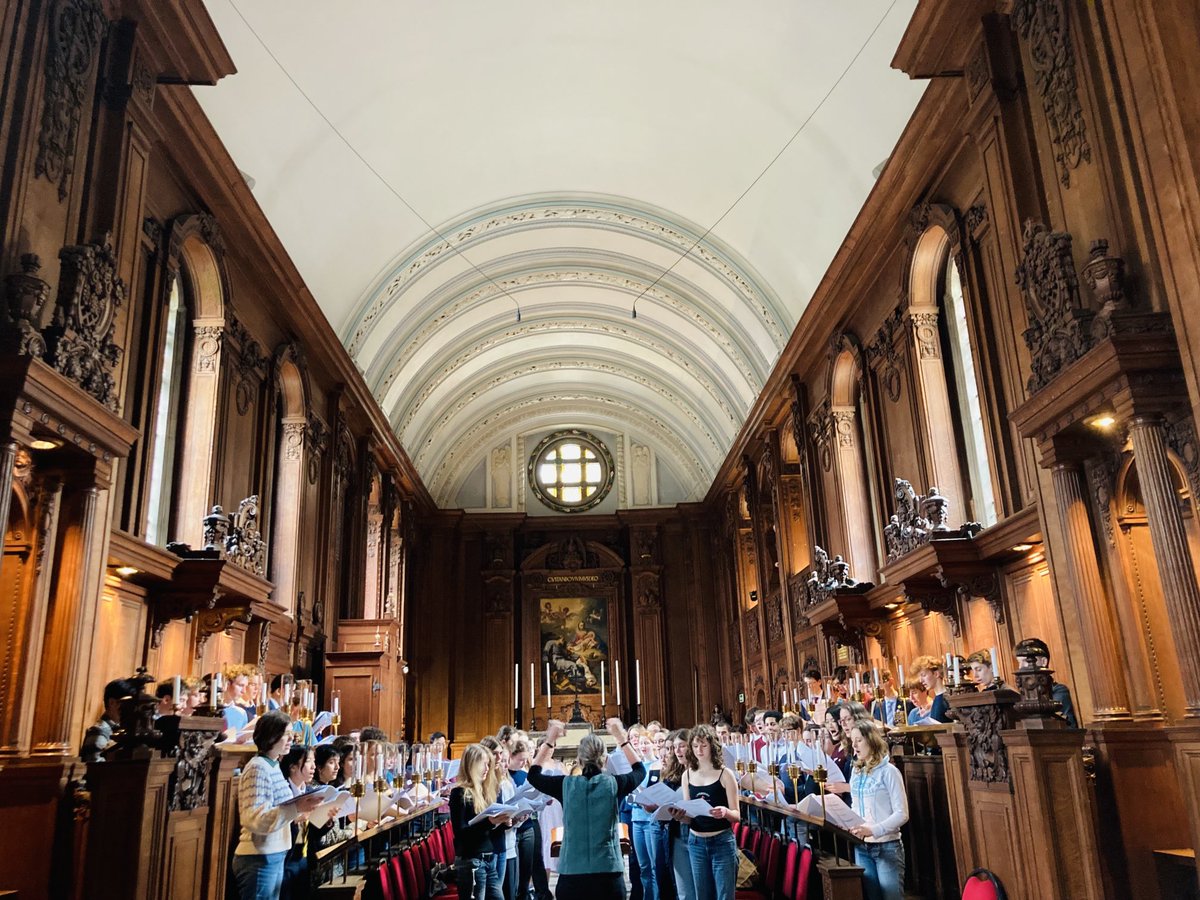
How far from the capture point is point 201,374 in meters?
11.5

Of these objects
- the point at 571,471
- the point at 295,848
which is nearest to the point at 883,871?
the point at 295,848

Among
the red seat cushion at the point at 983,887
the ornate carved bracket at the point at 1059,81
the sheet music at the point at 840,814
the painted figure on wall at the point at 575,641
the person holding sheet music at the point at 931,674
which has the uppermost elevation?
the ornate carved bracket at the point at 1059,81

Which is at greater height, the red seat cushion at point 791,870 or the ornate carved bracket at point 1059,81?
the ornate carved bracket at point 1059,81

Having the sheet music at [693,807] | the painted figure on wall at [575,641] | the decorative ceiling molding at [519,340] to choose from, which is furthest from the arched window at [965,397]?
the painted figure on wall at [575,641]

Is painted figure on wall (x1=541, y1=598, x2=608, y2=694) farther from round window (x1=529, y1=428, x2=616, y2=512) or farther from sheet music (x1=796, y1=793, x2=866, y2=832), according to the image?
sheet music (x1=796, y1=793, x2=866, y2=832)

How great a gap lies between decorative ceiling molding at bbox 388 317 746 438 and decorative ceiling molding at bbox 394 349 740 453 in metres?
0.36

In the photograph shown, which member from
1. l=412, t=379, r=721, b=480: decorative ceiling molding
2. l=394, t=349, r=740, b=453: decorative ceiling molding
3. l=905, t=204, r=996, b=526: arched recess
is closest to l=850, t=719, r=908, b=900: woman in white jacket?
l=905, t=204, r=996, b=526: arched recess

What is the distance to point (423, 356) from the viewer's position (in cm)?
2039

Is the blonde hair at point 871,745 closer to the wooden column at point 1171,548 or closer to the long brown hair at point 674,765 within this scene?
the long brown hair at point 674,765

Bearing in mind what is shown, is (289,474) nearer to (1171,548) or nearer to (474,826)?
(474,826)

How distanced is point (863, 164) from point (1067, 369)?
6.26 m

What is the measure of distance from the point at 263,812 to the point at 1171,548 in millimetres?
5289

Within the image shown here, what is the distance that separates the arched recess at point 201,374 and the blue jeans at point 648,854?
5.83 metres

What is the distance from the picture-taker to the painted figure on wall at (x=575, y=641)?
25.1 metres
